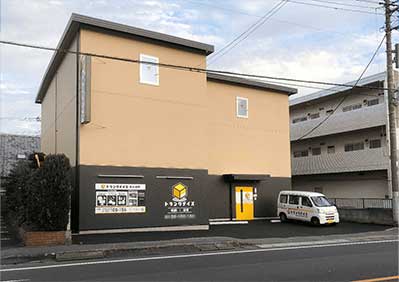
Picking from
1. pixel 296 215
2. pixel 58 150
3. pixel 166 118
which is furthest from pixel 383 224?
pixel 58 150

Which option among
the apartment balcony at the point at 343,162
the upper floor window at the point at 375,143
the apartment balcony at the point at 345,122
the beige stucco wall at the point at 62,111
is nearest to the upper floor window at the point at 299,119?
the apartment balcony at the point at 345,122

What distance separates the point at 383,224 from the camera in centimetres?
2466

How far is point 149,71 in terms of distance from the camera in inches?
840

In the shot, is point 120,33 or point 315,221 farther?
point 315,221

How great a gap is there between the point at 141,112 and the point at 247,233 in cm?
734

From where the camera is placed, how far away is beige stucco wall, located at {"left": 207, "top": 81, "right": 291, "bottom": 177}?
26.1 metres

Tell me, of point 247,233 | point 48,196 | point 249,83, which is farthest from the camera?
point 249,83

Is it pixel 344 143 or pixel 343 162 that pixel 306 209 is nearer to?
pixel 343 162

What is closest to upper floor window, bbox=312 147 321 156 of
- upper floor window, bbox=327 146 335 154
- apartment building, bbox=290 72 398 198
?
apartment building, bbox=290 72 398 198

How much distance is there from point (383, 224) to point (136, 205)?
13870 mm

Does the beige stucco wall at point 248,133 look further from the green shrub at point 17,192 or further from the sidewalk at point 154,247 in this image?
the green shrub at point 17,192

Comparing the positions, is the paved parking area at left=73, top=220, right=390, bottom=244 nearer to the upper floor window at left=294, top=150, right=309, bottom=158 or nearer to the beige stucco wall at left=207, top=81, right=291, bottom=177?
the beige stucco wall at left=207, top=81, right=291, bottom=177

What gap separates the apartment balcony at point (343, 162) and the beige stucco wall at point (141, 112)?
14.9m

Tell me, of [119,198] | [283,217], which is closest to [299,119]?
[283,217]
